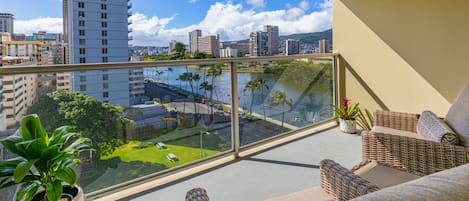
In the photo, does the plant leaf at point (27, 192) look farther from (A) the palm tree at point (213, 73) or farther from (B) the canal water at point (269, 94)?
(A) the palm tree at point (213, 73)

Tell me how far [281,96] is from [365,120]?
139cm

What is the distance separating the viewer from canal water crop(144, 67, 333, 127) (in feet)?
8.34

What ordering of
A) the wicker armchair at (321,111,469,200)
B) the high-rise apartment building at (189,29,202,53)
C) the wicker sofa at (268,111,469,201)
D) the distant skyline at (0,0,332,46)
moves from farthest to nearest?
the distant skyline at (0,0,332,46) → the high-rise apartment building at (189,29,202,53) → the wicker armchair at (321,111,469,200) → the wicker sofa at (268,111,469,201)

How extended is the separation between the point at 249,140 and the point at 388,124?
1.46 metres

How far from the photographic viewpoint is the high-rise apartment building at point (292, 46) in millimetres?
4258

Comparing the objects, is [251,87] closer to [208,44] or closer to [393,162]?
[208,44]

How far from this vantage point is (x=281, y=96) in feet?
12.1

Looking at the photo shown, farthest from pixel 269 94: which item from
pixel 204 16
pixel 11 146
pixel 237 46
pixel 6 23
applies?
pixel 204 16

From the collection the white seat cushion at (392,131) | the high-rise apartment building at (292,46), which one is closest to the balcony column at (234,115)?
the white seat cushion at (392,131)

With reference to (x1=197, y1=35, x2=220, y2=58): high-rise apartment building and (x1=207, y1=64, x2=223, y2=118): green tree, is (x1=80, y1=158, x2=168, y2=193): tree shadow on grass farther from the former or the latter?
(x1=197, y1=35, x2=220, y2=58): high-rise apartment building

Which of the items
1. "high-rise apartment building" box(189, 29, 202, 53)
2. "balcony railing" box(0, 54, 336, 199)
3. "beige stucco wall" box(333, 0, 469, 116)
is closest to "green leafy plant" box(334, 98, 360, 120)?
"beige stucco wall" box(333, 0, 469, 116)

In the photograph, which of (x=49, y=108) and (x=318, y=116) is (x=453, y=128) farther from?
(x=49, y=108)

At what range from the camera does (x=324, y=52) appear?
420cm

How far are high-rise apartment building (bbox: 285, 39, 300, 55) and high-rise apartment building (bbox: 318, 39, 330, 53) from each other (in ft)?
1.08
